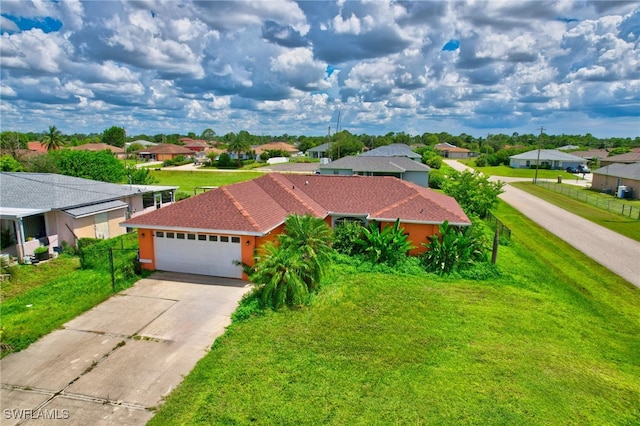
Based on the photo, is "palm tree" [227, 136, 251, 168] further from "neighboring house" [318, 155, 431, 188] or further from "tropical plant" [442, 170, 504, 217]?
"tropical plant" [442, 170, 504, 217]

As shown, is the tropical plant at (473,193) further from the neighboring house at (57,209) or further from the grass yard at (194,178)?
the grass yard at (194,178)

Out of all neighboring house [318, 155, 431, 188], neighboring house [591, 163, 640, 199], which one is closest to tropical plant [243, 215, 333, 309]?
neighboring house [318, 155, 431, 188]

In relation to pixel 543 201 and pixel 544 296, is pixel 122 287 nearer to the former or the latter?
pixel 544 296

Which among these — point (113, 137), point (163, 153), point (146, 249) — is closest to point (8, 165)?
point (146, 249)

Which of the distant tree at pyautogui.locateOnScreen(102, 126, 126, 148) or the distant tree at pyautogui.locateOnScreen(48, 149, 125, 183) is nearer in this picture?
the distant tree at pyautogui.locateOnScreen(48, 149, 125, 183)

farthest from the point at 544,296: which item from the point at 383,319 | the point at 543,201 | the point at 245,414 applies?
the point at 543,201

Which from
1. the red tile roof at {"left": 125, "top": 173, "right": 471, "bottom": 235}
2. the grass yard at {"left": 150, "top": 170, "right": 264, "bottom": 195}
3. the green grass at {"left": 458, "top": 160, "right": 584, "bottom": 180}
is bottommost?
the grass yard at {"left": 150, "top": 170, "right": 264, "bottom": 195}
